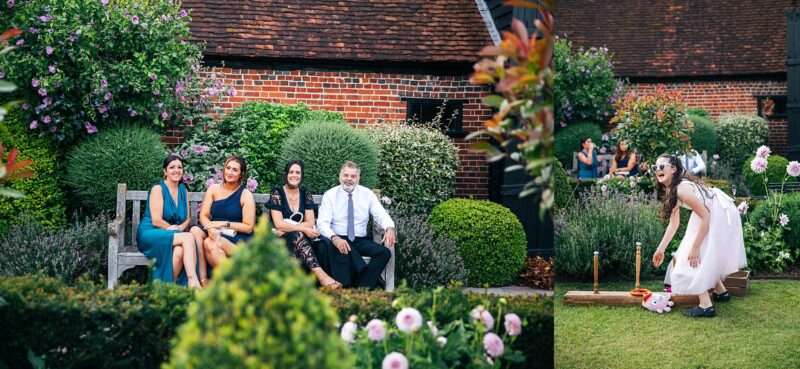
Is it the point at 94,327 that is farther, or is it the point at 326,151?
the point at 326,151

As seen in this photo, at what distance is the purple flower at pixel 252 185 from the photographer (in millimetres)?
6064

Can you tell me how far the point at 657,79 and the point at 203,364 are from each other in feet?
9.44

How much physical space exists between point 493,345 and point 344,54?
351 cm

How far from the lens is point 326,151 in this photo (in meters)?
6.37

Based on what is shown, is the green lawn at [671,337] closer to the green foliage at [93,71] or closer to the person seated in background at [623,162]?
the person seated in background at [623,162]

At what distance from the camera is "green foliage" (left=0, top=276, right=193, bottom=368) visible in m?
4.36

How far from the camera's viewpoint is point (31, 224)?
5828 mm

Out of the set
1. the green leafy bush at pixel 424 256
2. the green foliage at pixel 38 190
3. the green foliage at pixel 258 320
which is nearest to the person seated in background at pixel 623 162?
the green leafy bush at pixel 424 256

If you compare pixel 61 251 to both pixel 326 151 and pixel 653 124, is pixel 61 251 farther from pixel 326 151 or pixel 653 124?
pixel 653 124

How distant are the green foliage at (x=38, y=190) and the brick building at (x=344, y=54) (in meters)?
1.26

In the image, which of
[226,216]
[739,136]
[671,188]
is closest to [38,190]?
[226,216]

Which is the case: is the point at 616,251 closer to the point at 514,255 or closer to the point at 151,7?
the point at 514,255

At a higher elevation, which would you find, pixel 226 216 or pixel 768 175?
pixel 768 175

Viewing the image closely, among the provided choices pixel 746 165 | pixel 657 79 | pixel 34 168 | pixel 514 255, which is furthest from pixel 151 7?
pixel 746 165
